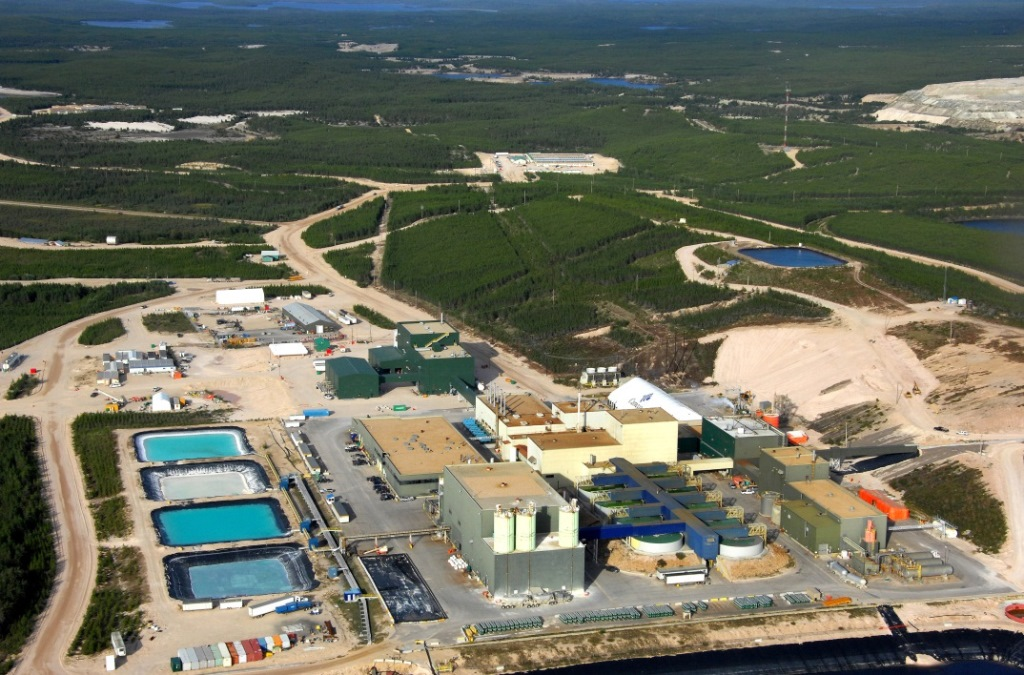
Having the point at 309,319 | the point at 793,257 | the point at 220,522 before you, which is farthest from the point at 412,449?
the point at 793,257

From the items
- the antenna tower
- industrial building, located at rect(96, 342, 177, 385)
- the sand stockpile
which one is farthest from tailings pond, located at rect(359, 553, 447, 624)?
the antenna tower

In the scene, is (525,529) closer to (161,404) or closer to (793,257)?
(161,404)

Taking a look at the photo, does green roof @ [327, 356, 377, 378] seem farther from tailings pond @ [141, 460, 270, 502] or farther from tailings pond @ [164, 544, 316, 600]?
tailings pond @ [164, 544, 316, 600]

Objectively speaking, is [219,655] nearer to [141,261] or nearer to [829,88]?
[141,261]

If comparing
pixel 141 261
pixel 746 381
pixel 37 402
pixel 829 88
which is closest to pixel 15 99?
pixel 141 261

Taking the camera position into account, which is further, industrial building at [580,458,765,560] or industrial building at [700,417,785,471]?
industrial building at [700,417,785,471]
